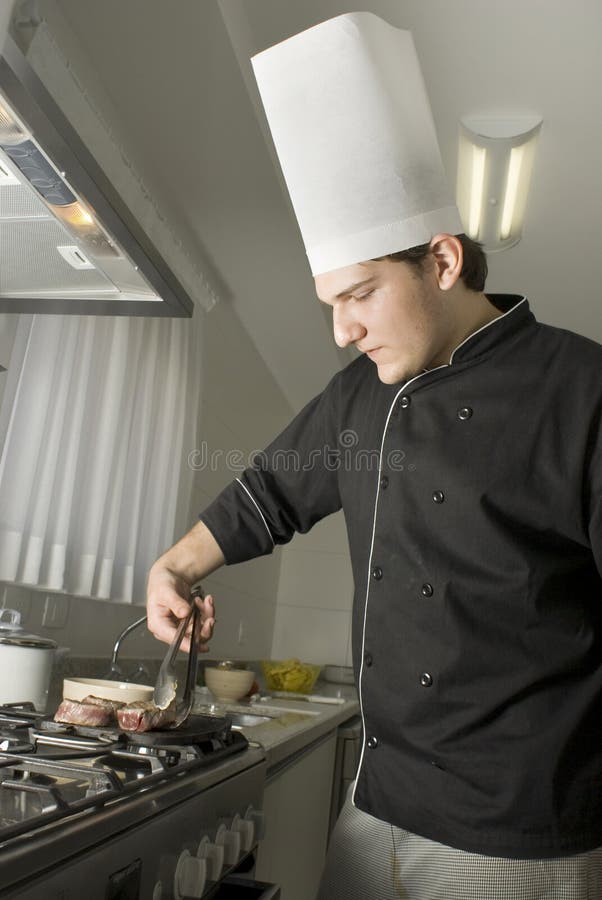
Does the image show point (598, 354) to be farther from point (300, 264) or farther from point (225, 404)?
point (225, 404)

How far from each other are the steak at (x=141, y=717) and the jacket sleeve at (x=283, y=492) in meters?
0.26

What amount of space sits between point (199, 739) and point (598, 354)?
2.34ft

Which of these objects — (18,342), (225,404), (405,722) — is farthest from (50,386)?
(225,404)

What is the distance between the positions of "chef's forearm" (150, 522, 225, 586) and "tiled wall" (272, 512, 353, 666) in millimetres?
3280

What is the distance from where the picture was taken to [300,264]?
2.72m

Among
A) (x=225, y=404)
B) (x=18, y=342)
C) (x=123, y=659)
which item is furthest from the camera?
(x=225, y=404)

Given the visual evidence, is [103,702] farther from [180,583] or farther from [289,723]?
[289,723]

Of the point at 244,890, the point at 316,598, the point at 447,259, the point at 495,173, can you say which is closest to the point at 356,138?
the point at 447,259

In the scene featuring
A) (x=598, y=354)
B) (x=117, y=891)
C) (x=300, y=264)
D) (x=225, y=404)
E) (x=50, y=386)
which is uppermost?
(x=300, y=264)

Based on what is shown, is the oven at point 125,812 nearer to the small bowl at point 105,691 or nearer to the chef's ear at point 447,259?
the small bowl at point 105,691

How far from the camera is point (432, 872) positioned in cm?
99

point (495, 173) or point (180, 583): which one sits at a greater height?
point (495, 173)

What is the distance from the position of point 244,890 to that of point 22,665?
0.47 meters

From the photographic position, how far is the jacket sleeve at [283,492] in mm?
1298
